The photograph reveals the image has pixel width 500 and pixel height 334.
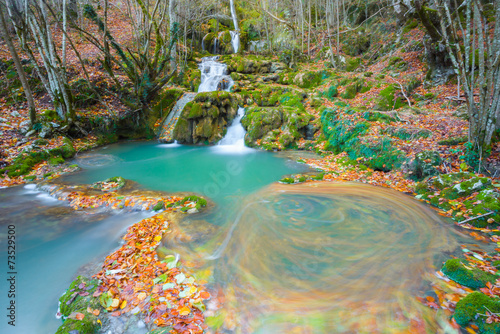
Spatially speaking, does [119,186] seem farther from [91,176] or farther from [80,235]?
[80,235]

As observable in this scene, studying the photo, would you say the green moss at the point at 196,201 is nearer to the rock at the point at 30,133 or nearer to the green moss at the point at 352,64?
the rock at the point at 30,133

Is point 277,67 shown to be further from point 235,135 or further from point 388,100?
point 388,100

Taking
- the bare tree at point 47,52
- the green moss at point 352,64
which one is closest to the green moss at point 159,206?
the bare tree at point 47,52

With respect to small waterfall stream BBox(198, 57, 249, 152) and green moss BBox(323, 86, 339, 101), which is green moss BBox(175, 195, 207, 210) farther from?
green moss BBox(323, 86, 339, 101)

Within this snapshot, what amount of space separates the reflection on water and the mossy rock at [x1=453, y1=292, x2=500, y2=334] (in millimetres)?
257

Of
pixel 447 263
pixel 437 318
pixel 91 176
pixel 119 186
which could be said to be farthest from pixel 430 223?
pixel 91 176

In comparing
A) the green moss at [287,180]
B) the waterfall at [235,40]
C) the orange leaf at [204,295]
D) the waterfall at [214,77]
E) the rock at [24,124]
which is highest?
the waterfall at [235,40]

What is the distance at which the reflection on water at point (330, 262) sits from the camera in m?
2.42

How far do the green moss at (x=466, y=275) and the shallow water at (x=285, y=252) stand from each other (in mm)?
301

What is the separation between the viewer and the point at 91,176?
23.1ft

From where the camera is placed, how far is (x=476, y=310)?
2191 mm

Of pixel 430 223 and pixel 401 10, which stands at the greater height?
pixel 401 10

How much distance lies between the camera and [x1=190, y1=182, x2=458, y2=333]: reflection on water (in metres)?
2.42

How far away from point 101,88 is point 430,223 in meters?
14.7
